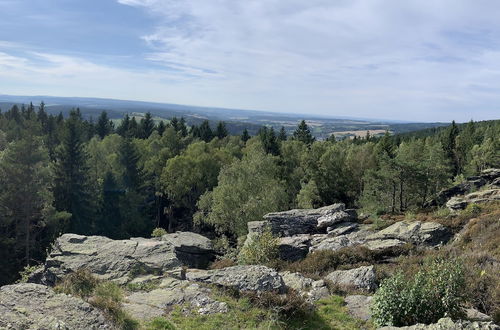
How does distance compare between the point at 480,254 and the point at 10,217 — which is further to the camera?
the point at 10,217

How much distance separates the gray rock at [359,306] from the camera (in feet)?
39.8

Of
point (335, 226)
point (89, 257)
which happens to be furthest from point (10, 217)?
point (335, 226)

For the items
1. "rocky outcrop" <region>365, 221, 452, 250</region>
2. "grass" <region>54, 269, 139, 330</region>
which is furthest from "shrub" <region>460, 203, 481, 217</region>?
"grass" <region>54, 269, 139, 330</region>

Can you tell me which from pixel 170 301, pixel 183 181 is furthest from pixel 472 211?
pixel 183 181

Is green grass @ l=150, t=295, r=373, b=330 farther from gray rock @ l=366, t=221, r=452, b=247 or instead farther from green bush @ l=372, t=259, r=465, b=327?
gray rock @ l=366, t=221, r=452, b=247

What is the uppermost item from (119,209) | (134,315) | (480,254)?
(480,254)

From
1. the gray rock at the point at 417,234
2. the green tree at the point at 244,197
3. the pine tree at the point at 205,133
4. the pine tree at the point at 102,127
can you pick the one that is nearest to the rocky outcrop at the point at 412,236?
the gray rock at the point at 417,234

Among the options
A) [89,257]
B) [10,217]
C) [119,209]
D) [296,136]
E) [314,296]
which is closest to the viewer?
[314,296]

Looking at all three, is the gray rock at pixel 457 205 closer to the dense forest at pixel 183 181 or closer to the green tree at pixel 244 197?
the dense forest at pixel 183 181

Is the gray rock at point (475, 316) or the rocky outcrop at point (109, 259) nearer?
the gray rock at point (475, 316)

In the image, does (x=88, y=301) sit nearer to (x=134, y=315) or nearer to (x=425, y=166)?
(x=134, y=315)

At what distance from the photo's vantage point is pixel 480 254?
1591 centimetres

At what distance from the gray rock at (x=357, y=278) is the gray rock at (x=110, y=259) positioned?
22.8 ft

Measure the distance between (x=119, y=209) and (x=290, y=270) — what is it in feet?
147
